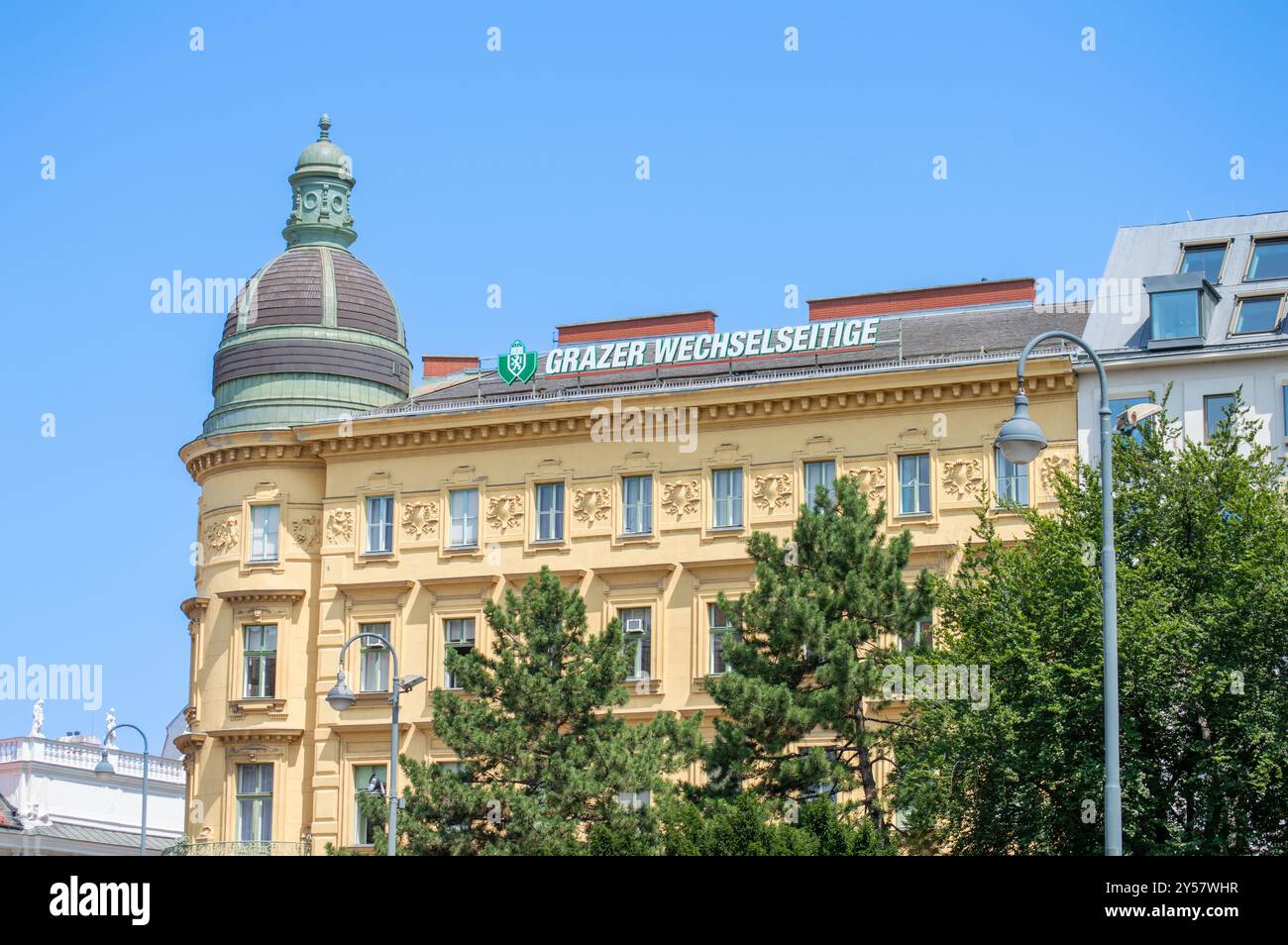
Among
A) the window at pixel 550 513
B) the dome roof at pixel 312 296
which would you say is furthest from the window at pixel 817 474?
the dome roof at pixel 312 296

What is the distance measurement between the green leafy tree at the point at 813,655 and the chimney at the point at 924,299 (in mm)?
16898

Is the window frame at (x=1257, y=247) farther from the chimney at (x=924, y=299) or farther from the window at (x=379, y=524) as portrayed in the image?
the window at (x=379, y=524)

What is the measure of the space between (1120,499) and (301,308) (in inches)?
1230

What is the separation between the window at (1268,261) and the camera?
195ft

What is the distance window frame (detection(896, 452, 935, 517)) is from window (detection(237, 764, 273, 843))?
20261 mm

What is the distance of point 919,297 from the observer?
64625 millimetres

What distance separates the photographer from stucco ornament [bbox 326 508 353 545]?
62938 mm

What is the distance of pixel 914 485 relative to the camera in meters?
57.5

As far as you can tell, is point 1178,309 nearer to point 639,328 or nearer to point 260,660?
point 639,328

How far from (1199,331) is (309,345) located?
26.9 m
